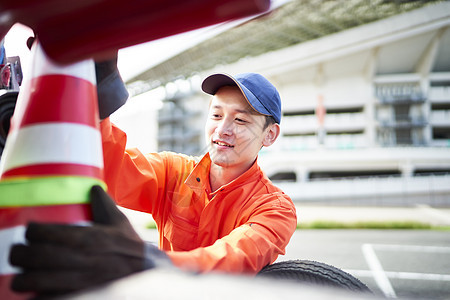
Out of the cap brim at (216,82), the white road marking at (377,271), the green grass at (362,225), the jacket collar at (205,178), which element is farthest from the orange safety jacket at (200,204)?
the green grass at (362,225)

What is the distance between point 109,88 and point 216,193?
539 millimetres

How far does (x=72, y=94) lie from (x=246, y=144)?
2.20 ft

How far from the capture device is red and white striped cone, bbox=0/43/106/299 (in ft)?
1.42

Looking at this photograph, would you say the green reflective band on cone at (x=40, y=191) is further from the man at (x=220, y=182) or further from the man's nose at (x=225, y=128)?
the man's nose at (x=225, y=128)

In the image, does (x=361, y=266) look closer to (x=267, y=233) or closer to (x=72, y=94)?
(x=267, y=233)

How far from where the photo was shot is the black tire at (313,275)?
0.79 meters

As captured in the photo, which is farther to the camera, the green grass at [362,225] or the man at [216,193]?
the green grass at [362,225]

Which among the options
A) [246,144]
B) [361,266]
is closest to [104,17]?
[246,144]

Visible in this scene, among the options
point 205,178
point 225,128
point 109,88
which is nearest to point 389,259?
point 205,178

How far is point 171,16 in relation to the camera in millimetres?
368

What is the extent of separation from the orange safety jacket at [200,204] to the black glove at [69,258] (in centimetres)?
28

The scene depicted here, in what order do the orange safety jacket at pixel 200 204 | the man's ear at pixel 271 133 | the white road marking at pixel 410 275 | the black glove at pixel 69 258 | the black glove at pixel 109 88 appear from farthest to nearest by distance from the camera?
the white road marking at pixel 410 275
the man's ear at pixel 271 133
the orange safety jacket at pixel 200 204
the black glove at pixel 109 88
the black glove at pixel 69 258

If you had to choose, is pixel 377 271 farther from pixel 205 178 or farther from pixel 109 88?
pixel 109 88

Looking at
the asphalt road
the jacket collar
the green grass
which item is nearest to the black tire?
the jacket collar
